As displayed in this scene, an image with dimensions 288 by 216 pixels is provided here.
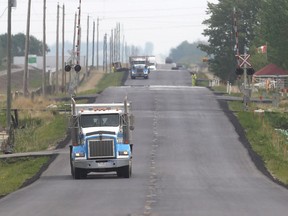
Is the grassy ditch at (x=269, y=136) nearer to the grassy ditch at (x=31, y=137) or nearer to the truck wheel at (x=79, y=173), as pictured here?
the truck wheel at (x=79, y=173)

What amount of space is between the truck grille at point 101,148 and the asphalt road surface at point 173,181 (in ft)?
3.12

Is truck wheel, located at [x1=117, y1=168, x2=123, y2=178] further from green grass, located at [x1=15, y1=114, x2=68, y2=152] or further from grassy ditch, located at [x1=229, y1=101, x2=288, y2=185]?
green grass, located at [x1=15, y1=114, x2=68, y2=152]

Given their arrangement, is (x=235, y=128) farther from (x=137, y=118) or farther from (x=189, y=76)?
(x=189, y=76)

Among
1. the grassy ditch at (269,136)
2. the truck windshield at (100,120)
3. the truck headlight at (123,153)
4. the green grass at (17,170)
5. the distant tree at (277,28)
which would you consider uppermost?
the distant tree at (277,28)

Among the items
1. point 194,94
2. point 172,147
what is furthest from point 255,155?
point 194,94

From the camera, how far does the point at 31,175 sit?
43.5 m

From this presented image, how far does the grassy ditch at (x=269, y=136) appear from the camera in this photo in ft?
152

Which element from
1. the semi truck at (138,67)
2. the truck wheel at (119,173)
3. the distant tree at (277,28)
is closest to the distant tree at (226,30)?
the semi truck at (138,67)

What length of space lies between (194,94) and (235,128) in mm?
24088

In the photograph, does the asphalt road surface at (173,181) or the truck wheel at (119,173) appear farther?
the truck wheel at (119,173)

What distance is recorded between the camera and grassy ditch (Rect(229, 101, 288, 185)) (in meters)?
46.4

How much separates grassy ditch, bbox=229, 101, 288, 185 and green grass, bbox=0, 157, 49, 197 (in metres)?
10.2

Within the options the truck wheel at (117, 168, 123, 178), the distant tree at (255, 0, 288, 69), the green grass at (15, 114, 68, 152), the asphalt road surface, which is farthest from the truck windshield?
the distant tree at (255, 0, 288, 69)

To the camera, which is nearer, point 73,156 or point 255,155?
point 73,156
